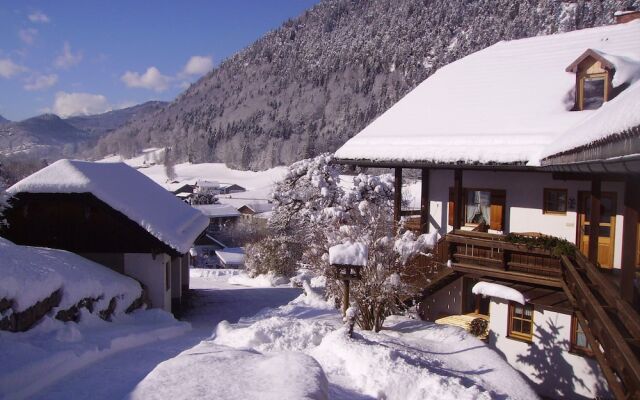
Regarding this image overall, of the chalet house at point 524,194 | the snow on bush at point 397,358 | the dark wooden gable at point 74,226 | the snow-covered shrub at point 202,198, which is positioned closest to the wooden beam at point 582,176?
the chalet house at point 524,194

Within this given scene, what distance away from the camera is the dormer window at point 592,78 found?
40.2 feet

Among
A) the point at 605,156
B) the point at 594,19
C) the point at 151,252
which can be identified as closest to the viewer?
the point at 605,156

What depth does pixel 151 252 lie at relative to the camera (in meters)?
16.8

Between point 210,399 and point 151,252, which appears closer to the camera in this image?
point 210,399

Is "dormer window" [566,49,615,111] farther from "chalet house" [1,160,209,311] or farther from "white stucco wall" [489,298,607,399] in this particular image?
"chalet house" [1,160,209,311]

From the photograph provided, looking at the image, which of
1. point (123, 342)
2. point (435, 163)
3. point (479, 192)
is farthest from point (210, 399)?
point (479, 192)

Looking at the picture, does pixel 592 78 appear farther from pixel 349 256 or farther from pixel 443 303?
pixel 349 256

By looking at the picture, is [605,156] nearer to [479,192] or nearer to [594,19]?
[479,192]

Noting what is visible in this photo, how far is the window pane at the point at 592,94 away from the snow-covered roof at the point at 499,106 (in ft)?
1.38

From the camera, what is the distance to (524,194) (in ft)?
45.1

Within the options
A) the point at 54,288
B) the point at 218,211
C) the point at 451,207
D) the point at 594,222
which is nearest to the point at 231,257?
the point at 218,211

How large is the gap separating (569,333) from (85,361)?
11.0 m

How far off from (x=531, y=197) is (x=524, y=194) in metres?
0.20

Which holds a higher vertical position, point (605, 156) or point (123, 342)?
point (605, 156)
